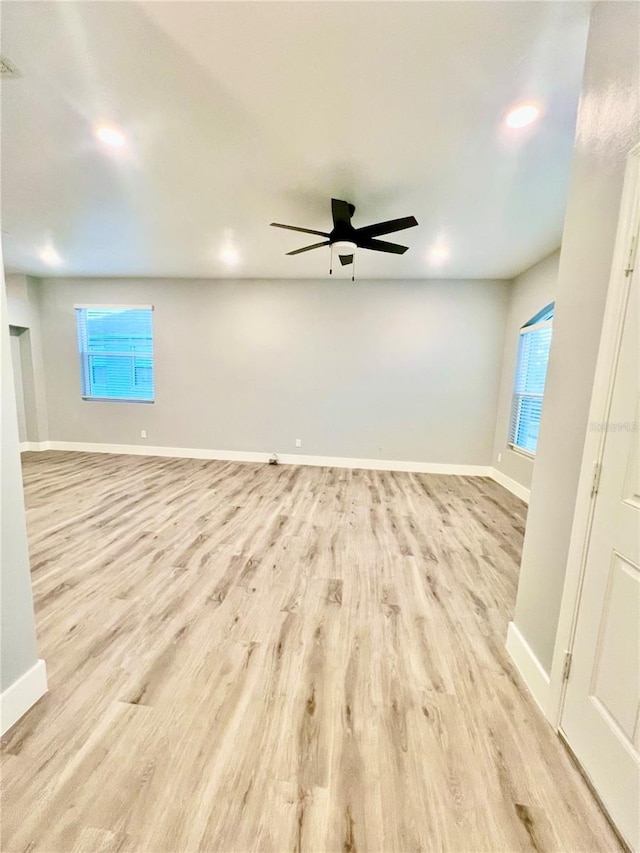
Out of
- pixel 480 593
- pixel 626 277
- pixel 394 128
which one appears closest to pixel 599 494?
pixel 626 277

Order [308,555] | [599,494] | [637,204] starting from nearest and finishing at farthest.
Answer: [637,204] < [599,494] < [308,555]

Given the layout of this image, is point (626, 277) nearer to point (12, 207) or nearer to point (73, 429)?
point (12, 207)

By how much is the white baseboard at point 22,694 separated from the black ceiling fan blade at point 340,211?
2.97 metres

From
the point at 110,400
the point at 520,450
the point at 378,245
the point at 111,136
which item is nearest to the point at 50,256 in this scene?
the point at 110,400

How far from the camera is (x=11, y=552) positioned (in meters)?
1.19

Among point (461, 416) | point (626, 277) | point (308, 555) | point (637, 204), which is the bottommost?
point (308, 555)

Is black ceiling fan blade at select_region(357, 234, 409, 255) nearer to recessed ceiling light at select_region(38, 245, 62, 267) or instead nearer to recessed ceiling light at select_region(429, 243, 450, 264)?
recessed ceiling light at select_region(429, 243, 450, 264)

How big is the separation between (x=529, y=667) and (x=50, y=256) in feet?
21.0

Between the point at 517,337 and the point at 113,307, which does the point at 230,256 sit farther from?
the point at 517,337

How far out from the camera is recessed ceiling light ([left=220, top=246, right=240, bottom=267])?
3.88m

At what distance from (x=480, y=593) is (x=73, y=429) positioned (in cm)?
660

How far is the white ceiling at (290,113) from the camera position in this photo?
1.32 meters

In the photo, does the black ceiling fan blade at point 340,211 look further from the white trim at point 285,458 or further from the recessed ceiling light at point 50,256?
the recessed ceiling light at point 50,256

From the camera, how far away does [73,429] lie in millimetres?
5711
